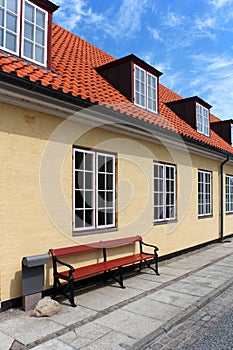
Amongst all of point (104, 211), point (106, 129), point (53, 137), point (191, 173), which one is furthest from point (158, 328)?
point (191, 173)

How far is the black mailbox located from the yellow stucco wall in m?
0.17

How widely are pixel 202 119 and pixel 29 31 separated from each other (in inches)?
333

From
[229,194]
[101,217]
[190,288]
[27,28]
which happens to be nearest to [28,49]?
[27,28]

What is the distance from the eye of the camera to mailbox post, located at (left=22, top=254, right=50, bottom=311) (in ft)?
15.5

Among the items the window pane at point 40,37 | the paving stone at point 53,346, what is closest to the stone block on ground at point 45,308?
the paving stone at point 53,346

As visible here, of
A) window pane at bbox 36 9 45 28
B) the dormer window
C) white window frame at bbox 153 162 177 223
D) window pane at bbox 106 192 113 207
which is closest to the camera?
the dormer window

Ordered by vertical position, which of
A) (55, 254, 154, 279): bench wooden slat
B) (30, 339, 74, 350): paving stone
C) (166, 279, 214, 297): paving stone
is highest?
(55, 254, 154, 279): bench wooden slat

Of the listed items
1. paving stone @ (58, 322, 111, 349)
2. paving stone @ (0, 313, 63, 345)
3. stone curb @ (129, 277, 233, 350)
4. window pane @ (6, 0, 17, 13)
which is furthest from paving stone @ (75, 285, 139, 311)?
window pane @ (6, 0, 17, 13)

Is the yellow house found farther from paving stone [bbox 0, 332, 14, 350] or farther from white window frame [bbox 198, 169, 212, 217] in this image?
paving stone [bbox 0, 332, 14, 350]

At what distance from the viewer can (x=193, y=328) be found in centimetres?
432

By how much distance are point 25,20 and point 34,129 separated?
2.40 meters

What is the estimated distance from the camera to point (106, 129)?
6.59m

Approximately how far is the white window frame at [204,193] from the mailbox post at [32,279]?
6.99 meters

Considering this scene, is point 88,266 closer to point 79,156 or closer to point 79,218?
point 79,218
